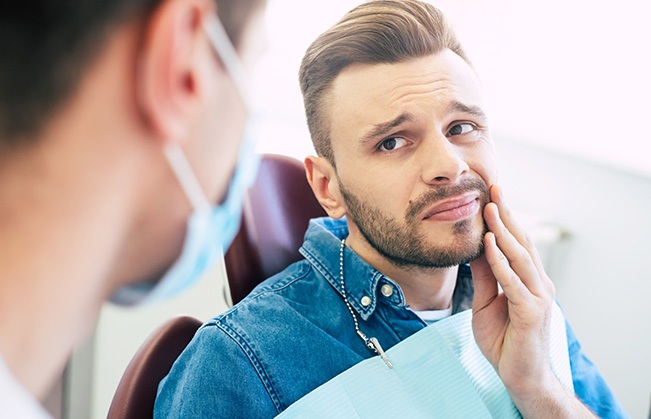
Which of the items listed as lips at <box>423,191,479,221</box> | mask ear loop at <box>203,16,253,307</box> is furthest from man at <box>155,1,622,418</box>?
mask ear loop at <box>203,16,253,307</box>

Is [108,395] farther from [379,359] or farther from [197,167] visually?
[197,167]

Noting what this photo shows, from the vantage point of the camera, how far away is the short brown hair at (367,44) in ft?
4.25

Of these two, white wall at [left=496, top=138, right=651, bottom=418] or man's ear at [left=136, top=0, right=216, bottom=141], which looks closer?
man's ear at [left=136, top=0, right=216, bottom=141]

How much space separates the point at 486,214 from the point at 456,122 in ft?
0.59

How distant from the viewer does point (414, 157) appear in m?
1.25

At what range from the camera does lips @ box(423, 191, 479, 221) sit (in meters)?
1.22

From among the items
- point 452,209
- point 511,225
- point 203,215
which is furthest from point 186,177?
point 511,225

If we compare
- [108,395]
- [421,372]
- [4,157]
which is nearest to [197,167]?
[4,157]

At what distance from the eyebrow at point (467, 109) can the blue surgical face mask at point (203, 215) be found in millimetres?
736

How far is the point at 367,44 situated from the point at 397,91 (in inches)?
4.3

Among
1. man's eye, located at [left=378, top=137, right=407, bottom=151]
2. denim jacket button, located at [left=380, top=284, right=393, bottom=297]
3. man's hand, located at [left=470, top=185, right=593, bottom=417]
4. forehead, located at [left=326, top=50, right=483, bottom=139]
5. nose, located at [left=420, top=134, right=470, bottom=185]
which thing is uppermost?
forehead, located at [left=326, top=50, right=483, bottom=139]

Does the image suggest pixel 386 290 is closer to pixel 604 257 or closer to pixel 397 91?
pixel 397 91

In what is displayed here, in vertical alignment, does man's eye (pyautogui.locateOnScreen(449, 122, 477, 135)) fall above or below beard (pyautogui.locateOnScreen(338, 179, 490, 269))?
above

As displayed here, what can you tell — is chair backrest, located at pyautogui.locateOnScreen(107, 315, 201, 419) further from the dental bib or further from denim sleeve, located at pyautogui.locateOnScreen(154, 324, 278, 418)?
the dental bib
